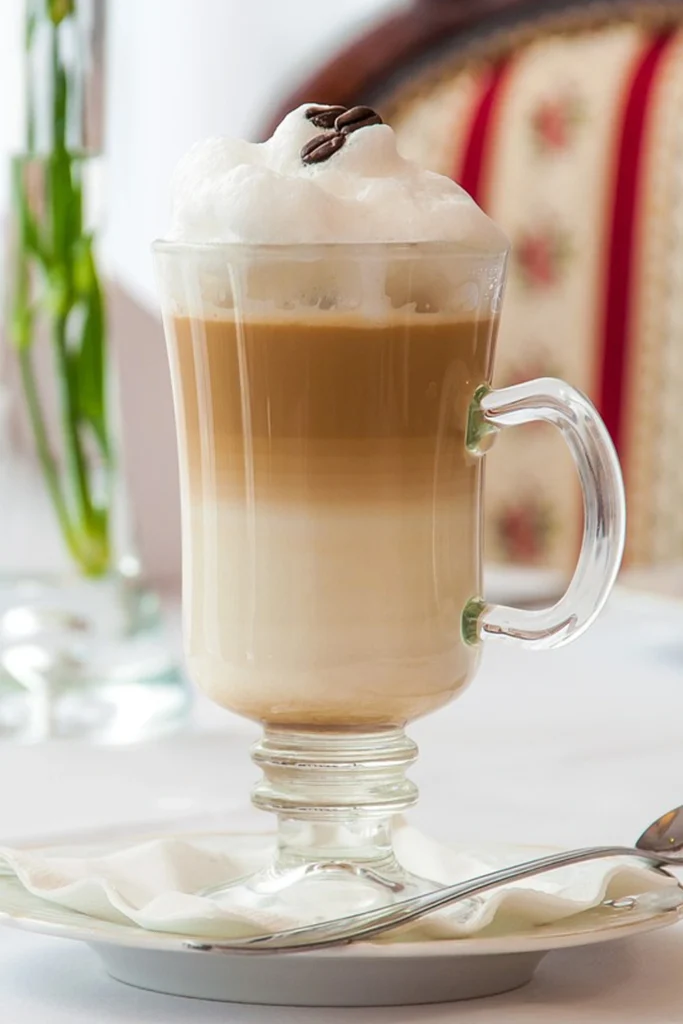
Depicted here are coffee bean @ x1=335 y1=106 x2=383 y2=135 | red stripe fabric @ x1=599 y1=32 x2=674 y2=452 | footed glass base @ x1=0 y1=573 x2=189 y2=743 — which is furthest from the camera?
red stripe fabric @ x1=599 y1=32 x2=674 y2=452

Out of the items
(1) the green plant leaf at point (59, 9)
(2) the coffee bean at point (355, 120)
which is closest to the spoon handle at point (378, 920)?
(2) the coffee bean at point (355, 120)

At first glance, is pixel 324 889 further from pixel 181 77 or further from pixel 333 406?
pixel 181 77

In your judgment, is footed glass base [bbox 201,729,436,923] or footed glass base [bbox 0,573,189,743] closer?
footed glass base [bbox 201,729,436,923]

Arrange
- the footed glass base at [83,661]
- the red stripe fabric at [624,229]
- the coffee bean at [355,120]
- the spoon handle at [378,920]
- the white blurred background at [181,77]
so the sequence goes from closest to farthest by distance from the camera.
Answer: the spoon handle at [378,920] → the coffee bean at [355,120] → the footed glass base at [83,661] → the red stripe fabric at [624,229] → the white blurred background at [181,77]

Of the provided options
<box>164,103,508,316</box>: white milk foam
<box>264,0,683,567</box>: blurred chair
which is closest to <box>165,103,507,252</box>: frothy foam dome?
<box>164,103,508,316</box>: white milk foam

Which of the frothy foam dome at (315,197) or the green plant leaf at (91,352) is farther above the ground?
the frothy foam dome at (315,197)

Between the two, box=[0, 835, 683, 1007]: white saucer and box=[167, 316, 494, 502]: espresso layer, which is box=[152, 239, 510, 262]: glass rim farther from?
box=[0, 835, 683, 1007]: white saucer

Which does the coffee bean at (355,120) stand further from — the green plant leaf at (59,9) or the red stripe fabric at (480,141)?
the red stripe fabric at (480,141)

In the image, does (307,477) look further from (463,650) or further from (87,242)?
(87,242)

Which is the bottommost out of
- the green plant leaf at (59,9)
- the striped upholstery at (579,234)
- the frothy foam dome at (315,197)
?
the striped upholstery at (579,234)
